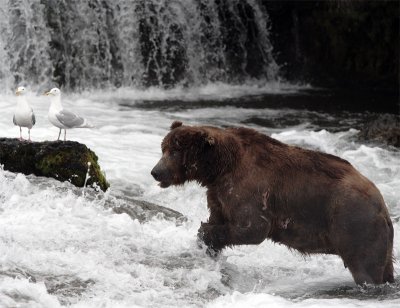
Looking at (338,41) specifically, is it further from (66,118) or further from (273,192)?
(273,192)

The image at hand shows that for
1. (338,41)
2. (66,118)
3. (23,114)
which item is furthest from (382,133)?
(338,41)

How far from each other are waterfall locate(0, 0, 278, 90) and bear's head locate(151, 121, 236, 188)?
448 inches

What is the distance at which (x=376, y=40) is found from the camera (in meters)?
19.5

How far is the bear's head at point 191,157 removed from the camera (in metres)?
6.01

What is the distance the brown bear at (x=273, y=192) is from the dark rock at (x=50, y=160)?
1723 mm

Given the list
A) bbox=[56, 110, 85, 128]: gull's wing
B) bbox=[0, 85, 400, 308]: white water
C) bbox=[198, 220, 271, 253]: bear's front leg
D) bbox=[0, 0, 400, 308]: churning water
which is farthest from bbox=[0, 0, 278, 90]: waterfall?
bbox=[198, 220, 271, 253]: bear's front leg

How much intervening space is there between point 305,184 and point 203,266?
978 mm

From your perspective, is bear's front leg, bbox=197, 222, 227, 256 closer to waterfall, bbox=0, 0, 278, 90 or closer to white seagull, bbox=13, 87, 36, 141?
white seagull, bbox=13, 87, 36, 141

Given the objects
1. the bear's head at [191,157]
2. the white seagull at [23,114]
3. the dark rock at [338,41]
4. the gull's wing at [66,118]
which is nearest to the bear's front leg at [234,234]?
the bear's head at [191,157]

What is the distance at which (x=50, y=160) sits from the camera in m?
7.61

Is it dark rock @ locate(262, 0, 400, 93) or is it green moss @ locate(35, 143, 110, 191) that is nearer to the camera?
green moss @ locate(35, 143, 110, 191)

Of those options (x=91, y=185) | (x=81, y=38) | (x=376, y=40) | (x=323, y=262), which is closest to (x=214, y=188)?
(x=323, y=262)

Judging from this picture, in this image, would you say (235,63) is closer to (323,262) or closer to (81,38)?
(81,38)

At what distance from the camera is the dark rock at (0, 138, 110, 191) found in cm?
758
